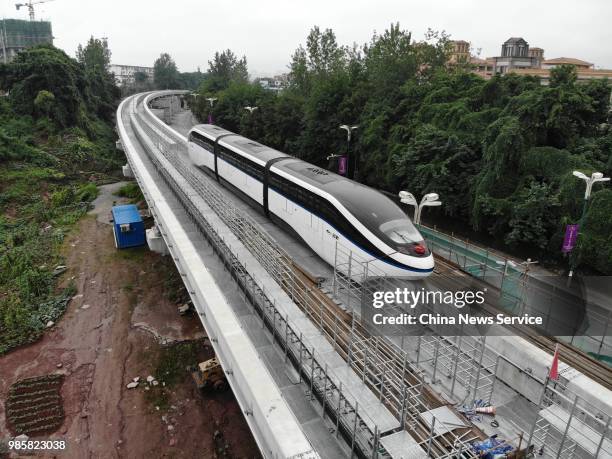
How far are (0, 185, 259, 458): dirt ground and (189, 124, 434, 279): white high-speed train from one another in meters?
6.56

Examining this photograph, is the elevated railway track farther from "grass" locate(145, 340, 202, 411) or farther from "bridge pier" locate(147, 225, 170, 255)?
"bridge pier" locate(147, 225, 170, 255)

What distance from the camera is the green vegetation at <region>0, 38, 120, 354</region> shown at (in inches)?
846

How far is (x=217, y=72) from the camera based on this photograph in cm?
9375

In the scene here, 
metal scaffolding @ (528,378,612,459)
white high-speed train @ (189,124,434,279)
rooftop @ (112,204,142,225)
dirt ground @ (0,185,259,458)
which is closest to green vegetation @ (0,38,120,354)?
dirt ground @ (0,185,259,458)

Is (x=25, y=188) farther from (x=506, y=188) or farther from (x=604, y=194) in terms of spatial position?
(x=604, y=194)

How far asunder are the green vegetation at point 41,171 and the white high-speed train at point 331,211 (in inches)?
454

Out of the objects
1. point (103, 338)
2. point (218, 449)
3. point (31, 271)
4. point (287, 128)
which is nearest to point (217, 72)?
point (287, 128)

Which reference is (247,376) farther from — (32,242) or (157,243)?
(32,242)

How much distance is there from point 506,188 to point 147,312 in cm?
1941

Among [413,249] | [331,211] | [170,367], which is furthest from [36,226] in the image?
[413,249]

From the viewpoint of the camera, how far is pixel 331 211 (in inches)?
581

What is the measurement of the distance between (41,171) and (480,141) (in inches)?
1498

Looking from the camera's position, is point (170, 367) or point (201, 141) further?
point (201, 141)

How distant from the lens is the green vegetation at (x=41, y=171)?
21484 mm
